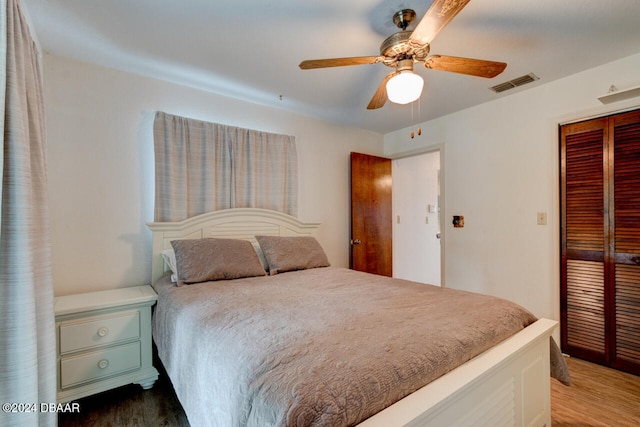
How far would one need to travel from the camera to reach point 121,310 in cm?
194

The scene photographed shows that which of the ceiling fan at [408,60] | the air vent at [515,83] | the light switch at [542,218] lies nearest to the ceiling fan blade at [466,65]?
the ceiling fan at [408,60]

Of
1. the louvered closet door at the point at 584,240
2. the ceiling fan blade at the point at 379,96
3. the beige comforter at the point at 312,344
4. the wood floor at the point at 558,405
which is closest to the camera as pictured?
the beige comforter at the point at 312,344

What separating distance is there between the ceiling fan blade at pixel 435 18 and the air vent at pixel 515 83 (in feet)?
5.09

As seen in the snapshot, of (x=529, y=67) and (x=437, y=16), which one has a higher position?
(x=529, y=67)

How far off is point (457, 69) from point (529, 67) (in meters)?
1.08

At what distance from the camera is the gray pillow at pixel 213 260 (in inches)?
81.1

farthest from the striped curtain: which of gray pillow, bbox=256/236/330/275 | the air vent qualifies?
the air vent

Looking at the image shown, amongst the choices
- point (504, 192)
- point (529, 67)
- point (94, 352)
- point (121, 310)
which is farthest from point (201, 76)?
point (504, 192)

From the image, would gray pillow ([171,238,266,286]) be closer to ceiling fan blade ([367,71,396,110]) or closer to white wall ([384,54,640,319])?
ceiling fan blade ([367,71,396,110])

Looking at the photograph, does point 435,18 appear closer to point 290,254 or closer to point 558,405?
point 290,254

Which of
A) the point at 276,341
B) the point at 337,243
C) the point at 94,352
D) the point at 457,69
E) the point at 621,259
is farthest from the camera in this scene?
the point at 337,243

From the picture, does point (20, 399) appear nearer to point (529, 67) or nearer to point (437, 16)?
point (437, 16)

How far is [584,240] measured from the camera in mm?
2402

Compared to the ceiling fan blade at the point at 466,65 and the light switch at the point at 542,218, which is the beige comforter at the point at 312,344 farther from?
the light switch at the point at 542,218
